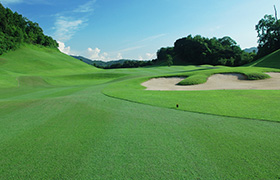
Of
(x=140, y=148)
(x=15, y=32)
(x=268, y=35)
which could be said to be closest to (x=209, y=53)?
(x=268, y=35)

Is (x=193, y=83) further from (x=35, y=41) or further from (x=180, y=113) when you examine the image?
(x=35, y=41)

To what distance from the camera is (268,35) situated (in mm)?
65625

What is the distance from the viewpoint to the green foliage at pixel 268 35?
6319 cm

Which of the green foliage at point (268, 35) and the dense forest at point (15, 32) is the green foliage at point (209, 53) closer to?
the green foliage at point (268, 35)

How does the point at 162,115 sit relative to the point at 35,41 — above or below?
below

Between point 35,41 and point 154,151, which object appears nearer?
point 154,151

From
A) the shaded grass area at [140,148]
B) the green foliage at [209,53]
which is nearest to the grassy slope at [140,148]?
the shaded grass area at [140,148]

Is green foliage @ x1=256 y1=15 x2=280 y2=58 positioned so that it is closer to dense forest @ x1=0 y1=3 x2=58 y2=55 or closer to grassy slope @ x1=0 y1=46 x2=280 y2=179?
grassy slope @ x1=0 y1=46 x2=280 y2=179

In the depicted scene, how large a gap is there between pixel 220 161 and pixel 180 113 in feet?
12.2

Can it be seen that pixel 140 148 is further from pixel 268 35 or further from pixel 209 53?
pixel 209 53

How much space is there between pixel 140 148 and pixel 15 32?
84614mm

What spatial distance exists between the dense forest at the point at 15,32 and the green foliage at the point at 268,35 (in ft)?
325

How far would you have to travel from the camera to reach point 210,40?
328 feet

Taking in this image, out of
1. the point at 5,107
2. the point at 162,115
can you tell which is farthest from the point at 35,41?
the point at 162,115
